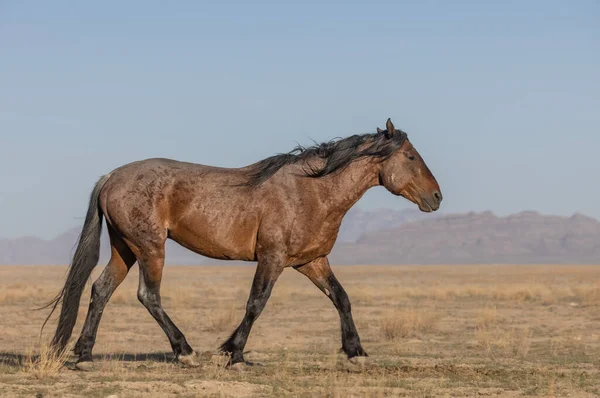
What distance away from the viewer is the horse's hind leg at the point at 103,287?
34.5ft

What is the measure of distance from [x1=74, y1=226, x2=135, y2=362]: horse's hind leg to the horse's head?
10.6 feet

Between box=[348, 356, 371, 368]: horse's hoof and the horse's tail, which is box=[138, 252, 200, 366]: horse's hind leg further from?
box=[348, 356, 371, 368]: horse's hoof

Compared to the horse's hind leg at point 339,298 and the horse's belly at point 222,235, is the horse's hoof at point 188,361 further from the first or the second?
the horse's hind leg at point 339,298

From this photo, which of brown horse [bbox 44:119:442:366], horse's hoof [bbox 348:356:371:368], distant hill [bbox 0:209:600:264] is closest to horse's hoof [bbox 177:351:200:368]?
brown horse [bbox 44:119:442:366]

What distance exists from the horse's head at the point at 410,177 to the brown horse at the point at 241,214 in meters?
0.01

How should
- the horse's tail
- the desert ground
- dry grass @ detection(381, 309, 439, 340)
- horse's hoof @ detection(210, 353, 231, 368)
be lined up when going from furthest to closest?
1. dry grass @ detection(381, 309, 439, 340)
2. the horse's tail
3. horse's hoof @ detection(210, 353, 231, 368)
4. the desert ground

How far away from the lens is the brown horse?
34.3 ft

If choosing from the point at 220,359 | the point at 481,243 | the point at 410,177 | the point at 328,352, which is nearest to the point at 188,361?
the point at 220,359

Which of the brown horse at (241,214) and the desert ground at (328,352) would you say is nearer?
the desert ground at (328,352)

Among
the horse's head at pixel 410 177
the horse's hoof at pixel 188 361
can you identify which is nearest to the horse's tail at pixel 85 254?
the horse's hoof at pixel 188 361

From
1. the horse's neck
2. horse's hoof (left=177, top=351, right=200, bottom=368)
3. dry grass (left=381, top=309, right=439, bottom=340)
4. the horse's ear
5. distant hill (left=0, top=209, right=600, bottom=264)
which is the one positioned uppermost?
distant hill (left=0, top=209, right=600, bottom=264)

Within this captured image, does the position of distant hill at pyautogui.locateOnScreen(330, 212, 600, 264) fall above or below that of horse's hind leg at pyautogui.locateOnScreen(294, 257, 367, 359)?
above

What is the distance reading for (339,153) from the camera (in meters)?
11.0

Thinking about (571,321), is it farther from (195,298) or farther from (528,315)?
(195,298)
